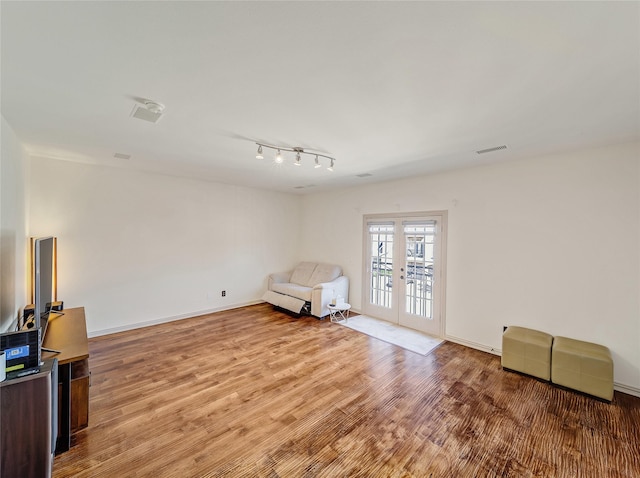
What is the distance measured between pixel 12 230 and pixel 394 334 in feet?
15.7

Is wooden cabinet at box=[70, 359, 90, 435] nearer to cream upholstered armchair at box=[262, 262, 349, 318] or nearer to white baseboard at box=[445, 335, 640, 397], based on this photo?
cream upholstered armchair at box=[262, 262, 349, 318]

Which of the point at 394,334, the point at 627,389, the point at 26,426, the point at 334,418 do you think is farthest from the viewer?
the point at 394,334

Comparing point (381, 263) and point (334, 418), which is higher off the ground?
point (381, 263)

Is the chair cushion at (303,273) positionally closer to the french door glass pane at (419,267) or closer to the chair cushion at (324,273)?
the chair cushion at (324,273)

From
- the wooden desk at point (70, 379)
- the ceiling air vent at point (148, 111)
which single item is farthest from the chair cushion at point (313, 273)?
the ceiling air vent at point (148, 111)

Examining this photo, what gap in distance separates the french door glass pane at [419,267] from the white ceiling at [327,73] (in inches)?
67.2

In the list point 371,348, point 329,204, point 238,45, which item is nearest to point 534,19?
point 238,45

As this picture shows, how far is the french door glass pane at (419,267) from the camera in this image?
422 cm

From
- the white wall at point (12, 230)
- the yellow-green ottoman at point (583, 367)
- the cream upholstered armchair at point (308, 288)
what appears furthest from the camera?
the cream upholstered armchair at point (308, 288)

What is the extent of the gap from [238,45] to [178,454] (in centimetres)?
269

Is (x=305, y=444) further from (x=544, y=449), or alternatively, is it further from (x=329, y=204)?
(x=329, y=204)

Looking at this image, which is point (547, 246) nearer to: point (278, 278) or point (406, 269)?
point (406, 269)

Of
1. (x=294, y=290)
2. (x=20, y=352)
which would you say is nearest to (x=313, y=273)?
(x=294, y=290)

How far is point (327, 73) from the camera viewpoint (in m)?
1.59
